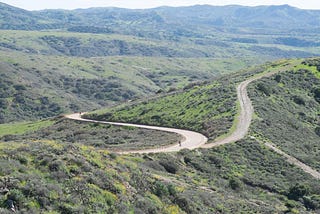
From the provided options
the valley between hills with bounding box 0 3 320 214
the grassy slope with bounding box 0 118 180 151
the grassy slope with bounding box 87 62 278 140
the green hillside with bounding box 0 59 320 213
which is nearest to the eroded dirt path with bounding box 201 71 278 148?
the valley between hills with bounding box 0 3 320 214

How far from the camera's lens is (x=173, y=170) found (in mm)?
41344

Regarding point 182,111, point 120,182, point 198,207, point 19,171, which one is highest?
point 19,171

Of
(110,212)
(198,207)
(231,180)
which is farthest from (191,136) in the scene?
(110,212)

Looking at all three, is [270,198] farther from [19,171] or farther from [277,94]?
[277,94]

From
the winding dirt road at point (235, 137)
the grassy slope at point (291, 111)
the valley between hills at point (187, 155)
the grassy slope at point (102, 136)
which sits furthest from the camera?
the grassy slope at point (291, 111)

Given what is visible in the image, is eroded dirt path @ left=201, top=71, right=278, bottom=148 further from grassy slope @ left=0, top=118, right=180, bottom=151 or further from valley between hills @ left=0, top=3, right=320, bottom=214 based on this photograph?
grassy slope @ left=0, top=118, right=180, bottom=151

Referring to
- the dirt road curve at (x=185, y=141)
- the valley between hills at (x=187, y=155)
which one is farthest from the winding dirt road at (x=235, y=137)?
the valley between hills at (x=187, y=155)

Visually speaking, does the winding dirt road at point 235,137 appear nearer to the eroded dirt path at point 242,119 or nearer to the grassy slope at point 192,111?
the eroded dirt path at point 242,119

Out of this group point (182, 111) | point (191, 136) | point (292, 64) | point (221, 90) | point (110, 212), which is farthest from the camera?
point (292, 64)

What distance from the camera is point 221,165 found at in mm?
47281

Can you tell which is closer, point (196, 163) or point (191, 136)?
point (196, 163)

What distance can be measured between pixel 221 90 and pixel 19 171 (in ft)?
225

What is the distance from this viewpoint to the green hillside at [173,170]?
2264cm

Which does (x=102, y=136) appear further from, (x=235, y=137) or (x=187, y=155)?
(x=187, y=155)
